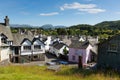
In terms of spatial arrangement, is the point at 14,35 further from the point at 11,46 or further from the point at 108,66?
the point at 108,66

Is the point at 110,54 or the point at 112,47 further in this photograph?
the point at 110,54

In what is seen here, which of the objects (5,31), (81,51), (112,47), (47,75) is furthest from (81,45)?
(47,75)

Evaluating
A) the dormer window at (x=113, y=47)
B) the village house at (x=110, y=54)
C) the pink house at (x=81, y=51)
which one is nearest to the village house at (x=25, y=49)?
the pink house at (x=81, y=51)

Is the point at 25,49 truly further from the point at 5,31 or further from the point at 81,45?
the point at 81,45

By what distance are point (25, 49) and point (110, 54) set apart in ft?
99.8

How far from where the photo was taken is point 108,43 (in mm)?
37000

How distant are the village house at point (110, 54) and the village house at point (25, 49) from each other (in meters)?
27.5

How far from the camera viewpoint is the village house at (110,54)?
117 ft

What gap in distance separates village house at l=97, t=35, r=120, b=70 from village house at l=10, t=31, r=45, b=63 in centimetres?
2748

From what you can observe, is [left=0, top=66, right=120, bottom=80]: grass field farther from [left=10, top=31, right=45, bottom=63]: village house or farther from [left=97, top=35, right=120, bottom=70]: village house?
[left=10, top=31, right=45, bottom=63]: village house

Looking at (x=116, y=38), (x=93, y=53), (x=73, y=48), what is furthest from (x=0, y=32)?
(x=116, y=38)

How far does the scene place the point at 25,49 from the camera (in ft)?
198

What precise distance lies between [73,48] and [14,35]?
61.2 feet

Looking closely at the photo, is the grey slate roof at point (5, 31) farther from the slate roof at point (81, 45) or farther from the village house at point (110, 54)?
the village house at point (110, 54)
